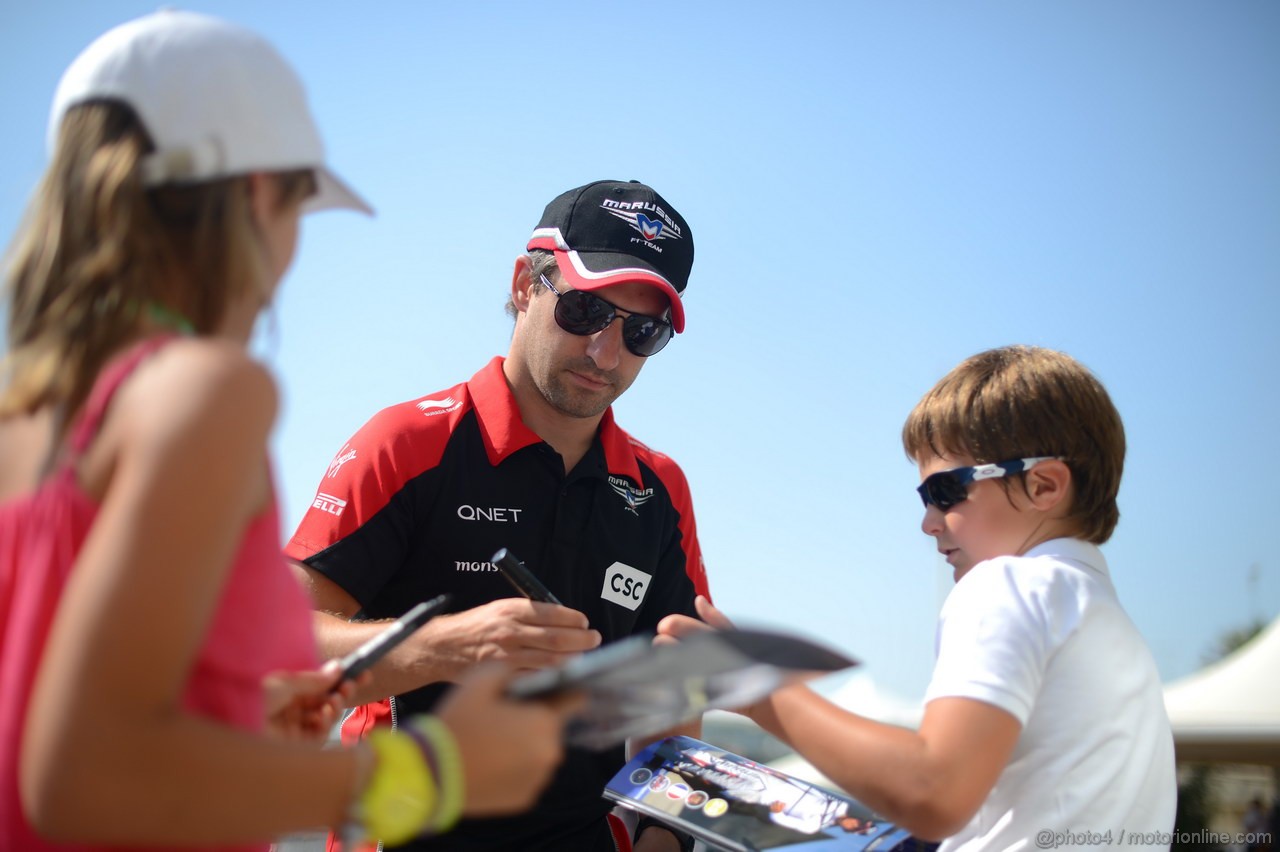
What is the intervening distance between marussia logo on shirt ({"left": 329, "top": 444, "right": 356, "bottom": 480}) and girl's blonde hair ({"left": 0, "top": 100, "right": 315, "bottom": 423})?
6.13 feet

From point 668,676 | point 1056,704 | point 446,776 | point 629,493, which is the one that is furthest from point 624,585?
point 446,776

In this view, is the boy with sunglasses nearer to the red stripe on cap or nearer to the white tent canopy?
the red stripe on cap

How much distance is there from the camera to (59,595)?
51.8 inches

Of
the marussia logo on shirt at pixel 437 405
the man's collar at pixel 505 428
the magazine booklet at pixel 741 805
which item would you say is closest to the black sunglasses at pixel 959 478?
the magazine booklet at pixel 741 805

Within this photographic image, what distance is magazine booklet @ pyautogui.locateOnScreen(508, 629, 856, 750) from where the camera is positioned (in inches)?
55.5

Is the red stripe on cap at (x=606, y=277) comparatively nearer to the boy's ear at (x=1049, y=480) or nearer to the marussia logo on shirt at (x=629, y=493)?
the marussia logo on shirt at (x=629, y=493)

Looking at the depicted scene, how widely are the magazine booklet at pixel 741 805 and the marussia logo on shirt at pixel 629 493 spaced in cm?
104

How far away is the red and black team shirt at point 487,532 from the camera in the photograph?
126 inches

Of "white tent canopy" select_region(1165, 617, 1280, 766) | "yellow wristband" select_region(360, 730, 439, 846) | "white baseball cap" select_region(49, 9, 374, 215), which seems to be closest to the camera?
"yellow wristband" select_region(360, 730, 439, 846)

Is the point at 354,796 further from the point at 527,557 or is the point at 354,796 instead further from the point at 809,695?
the point at 527,557

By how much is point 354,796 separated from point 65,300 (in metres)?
0.74

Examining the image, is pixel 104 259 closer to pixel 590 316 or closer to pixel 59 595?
pixel 59 595

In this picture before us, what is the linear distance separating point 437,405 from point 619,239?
0.84m

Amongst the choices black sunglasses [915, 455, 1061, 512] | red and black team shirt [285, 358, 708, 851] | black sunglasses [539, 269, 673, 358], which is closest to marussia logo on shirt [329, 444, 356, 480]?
red and black team shirt [285, 358, 708, 851]
